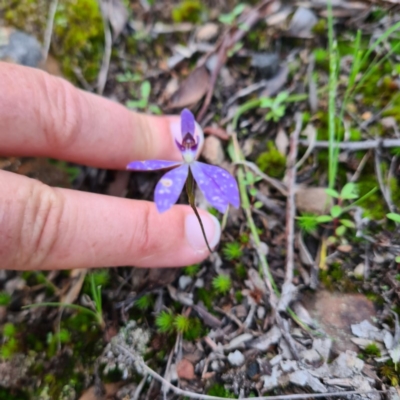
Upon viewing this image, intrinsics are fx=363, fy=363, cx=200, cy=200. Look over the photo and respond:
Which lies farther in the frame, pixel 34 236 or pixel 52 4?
pixel 52 4

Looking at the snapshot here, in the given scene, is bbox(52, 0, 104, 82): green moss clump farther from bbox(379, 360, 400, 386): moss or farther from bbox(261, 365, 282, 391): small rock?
bbox(379, 360, 400, 386): moss

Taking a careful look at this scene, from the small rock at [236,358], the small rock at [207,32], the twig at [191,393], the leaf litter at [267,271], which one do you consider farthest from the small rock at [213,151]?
the twig at [191,393]

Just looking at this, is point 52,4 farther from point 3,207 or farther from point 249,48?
point 3,207

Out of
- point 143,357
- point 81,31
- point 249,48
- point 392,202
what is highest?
point 249,48

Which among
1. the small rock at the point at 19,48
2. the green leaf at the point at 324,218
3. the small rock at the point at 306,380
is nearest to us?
the small rock at the point at 306,380

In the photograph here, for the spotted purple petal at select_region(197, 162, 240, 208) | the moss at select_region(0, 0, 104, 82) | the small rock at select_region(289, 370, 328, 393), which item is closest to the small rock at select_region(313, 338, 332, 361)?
the small rock at select_region(289, 370, 328, 393)

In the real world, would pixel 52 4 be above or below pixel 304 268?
above

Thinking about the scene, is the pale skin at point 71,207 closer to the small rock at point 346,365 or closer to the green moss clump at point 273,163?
the green moss clump at point 273,163

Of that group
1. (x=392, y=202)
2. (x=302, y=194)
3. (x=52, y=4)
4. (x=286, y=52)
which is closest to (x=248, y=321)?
(x=302, y=194)

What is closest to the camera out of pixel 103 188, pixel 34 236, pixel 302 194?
pixel 34 236

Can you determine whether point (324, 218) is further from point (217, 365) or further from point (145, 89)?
point (145, 89)
